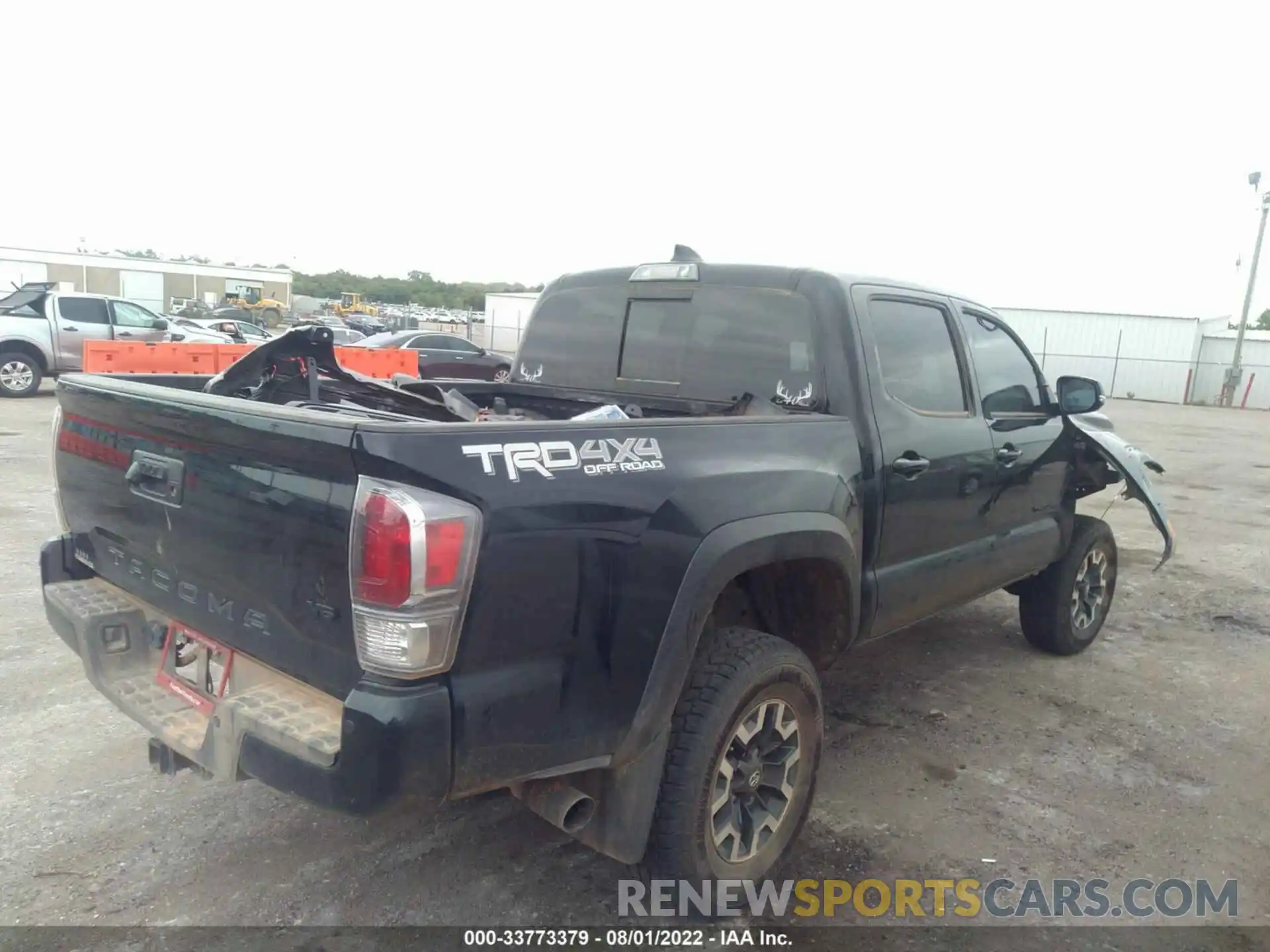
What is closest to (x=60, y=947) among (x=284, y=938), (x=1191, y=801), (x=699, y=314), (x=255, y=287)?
(x=284, y=938)

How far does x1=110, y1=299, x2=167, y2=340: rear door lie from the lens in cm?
1653

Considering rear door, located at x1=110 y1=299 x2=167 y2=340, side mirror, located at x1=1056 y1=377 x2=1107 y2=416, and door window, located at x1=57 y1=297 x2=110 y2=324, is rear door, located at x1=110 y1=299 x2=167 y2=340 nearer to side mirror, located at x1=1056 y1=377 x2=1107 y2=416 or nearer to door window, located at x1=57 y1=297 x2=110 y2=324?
door window, located at x1=57 y1=297 x2=110 y2=324

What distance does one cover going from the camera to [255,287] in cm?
6106

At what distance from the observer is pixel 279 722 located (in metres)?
2.24

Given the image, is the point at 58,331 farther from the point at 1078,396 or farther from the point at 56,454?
the point at 1078,396

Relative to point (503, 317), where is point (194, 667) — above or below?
above

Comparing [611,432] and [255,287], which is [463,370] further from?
[255,287]

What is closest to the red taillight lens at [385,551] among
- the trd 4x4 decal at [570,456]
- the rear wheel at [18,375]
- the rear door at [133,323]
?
the trd 4x4 decal at [570,456]

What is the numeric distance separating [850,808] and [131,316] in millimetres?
17250

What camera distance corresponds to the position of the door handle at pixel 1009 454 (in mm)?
4195

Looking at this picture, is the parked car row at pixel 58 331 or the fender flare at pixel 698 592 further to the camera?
the parked car row at pixel 58 331

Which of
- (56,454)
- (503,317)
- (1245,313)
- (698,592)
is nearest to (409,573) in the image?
(698,592)

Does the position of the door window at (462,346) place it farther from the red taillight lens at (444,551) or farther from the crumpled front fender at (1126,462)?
the red taillight lens at (444,551)

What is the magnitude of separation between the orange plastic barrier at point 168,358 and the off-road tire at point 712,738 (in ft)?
31.5
